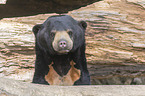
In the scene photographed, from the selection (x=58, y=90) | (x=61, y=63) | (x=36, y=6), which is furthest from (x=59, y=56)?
(x=36, y=6)

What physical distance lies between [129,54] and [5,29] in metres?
2.88

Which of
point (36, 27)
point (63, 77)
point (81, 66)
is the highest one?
point (36, 27)

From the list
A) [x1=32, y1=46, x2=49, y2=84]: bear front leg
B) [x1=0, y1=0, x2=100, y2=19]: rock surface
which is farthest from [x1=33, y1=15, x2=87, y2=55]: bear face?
[x1=0, y1=0, x2=100, y2=19]: rock surface

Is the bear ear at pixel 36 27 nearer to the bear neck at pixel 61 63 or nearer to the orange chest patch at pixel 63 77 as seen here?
the bear neck at pixel 61 63

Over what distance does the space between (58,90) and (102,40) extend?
283 cm

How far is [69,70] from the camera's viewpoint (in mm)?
3637

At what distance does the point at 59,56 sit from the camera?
3420mm

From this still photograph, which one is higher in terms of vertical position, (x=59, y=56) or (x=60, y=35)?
(x=60, y=35)

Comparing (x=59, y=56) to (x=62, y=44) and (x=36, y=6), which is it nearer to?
(x=62, y=44)

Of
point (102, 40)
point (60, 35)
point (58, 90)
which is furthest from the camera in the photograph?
point (102, 40)

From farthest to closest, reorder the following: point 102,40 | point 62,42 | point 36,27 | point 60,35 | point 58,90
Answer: point 102,40
point 36,27
point 60,35
point 62,42
point 58,90

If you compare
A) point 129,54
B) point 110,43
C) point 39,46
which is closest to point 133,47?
point 129,54

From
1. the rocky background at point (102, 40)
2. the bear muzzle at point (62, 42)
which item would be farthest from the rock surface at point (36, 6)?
the bear muzzle at point (62, 42)

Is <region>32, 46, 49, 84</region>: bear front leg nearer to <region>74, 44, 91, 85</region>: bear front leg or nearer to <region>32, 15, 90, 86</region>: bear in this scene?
<region>32, 15, 90, 86</region>: bear
